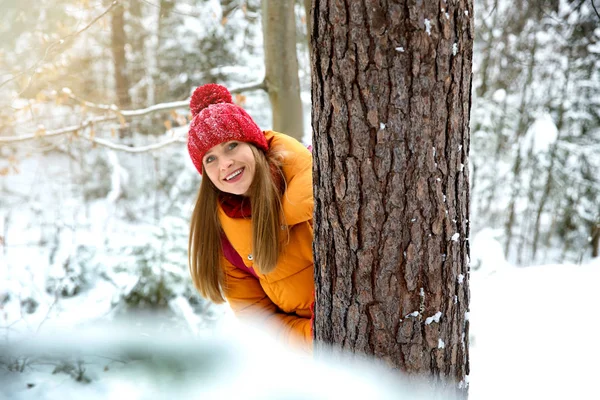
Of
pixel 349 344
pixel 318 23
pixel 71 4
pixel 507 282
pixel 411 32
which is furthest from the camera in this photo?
pixel 71 4

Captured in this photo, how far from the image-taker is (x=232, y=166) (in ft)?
6.88

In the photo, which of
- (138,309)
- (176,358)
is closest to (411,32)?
(176,358)

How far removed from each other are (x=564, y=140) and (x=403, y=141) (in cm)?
888

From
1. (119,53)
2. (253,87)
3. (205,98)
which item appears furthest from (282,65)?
(119,53)

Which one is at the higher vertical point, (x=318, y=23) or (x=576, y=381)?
(x=318, y=23)

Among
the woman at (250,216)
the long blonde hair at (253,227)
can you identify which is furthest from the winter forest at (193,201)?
the long blonde hair at (253,227)

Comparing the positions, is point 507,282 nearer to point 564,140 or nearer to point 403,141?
point 403,141

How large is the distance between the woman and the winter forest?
0.27m

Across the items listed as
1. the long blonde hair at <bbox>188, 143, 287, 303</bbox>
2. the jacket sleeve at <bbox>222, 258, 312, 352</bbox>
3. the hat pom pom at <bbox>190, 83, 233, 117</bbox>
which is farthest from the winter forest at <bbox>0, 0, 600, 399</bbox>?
the hat pom pom at <bbox>190, 83, 233, 117</bbox>

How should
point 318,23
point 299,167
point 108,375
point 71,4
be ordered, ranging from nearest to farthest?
point 318,23, point 108,375, point 299,167, point 71,4

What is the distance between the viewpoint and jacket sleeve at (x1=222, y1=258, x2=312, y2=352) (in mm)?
2346

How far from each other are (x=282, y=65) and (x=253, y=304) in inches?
90.5

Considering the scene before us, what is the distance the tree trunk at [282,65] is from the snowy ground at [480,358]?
205 cm

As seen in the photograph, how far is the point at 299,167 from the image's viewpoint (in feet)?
6.87
